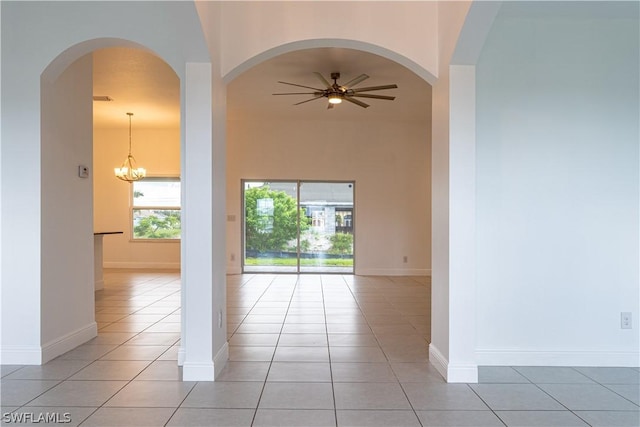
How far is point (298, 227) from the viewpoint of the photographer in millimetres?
8359

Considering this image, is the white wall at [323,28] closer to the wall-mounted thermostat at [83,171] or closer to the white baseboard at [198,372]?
the wall-mounted thermostat at [83,171]

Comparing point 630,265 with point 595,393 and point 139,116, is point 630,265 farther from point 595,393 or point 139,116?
point 139,116

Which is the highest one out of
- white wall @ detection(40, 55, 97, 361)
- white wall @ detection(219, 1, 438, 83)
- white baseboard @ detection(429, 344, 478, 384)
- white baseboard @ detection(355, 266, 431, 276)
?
white wall @ detection(219, 1, 438, 83)

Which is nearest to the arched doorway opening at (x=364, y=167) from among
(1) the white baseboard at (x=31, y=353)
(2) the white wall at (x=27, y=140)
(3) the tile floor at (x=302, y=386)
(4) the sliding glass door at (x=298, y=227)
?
(4) the sliding glass door at (x=298, y=227)

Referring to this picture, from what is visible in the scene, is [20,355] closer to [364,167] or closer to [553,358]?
[553,358]

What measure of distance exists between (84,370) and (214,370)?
1022mm

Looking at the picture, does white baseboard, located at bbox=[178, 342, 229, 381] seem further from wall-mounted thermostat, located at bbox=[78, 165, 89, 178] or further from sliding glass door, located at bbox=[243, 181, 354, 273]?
sliding glass door, located at bbox=[243, 181, 354, 273]

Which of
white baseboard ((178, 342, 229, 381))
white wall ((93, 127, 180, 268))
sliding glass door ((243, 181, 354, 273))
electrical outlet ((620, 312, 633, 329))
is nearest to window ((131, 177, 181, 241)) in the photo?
white wall ((93, 127, 180, 268))

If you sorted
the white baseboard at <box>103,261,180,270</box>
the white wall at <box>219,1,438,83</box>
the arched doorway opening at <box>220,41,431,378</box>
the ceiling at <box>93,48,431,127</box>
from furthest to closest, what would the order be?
the white baseboard at <box>103,261,180,270</box>, the arched doorway opening at <box>220,41,431,378</box>, the ceiling at <box>93,48,431,127</box>, the white wall at <box>219,1,438,83</box>

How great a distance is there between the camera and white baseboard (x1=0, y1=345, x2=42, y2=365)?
297cm

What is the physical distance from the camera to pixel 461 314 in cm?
277

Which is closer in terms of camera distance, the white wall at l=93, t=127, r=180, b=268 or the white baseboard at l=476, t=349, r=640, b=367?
the white baseboard at l=476, t=349, r=640, b=367

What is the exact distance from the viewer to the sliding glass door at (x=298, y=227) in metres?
8.29

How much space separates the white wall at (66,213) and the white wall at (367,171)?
4413mm
